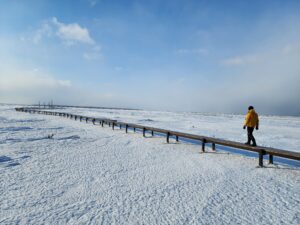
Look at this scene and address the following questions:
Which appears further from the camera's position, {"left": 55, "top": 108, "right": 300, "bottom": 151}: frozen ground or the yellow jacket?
{"left": 55, "top": 108, "right": 300, "bottom": 151}: frozen ground

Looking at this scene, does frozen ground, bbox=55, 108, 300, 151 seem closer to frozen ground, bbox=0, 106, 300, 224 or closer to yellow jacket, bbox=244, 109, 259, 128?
yellow jacket, bbox=244, 109, 259, 128

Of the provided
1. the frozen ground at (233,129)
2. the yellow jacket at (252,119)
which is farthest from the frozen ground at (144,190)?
the frozen ground at (233,129)

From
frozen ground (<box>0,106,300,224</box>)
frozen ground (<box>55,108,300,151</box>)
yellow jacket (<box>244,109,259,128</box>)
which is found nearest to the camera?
frozen ground (<box>0,106,300,224</box>)

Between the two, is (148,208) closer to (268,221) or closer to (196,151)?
(268,221)

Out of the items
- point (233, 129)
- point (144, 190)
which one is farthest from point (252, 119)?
point (233, 129)

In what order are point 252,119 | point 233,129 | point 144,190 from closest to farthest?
point 144,190 → point 252,119 → point 233,129

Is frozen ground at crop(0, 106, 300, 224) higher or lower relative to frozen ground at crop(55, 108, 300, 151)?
higher

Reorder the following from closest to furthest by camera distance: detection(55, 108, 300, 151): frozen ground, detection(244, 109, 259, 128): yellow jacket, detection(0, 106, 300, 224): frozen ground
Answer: detection(0, 106, 300, 224): frozen ground, detection(244, 109, 259, 128): yellow jacket, detection(55, 108, 300, 151): frozen ground

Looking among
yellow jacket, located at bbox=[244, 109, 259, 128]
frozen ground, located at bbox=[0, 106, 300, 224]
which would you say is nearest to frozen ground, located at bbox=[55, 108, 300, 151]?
yellow jacket, located at bbox=[244, 109, 259, 128]

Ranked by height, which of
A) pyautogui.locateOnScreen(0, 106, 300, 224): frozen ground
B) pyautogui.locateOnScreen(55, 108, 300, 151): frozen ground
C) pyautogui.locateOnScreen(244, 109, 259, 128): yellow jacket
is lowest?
pyautogui.locateOnScreen(55, 108, 300, 151): frozen ground

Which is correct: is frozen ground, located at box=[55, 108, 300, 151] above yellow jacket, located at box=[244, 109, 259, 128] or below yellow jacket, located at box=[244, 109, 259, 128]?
below

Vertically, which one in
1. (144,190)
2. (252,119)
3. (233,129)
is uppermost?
(252,119)

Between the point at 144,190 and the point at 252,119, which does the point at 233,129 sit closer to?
the point at 252,119

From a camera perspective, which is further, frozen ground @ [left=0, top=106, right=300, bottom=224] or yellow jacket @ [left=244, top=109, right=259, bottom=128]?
yellow jacket @ [left=244, top=109, right=259, bottom=128]
